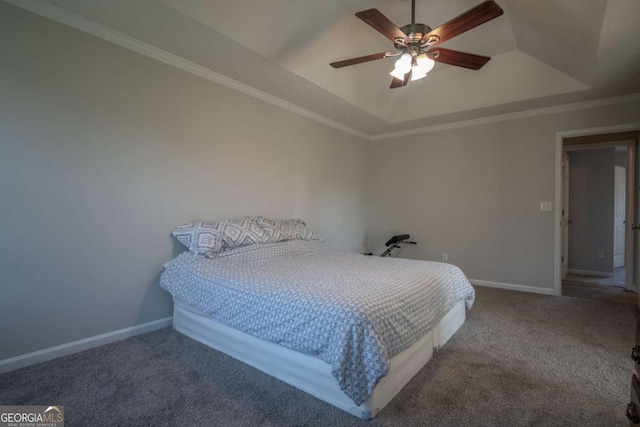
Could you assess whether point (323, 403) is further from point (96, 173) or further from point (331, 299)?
point (96, 173)

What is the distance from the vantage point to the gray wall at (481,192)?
12.2ft

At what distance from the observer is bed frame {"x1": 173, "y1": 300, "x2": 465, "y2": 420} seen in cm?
157

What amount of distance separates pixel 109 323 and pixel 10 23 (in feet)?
7.02

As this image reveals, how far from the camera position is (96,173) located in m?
2.25

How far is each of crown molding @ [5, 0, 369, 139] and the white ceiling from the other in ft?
0.16

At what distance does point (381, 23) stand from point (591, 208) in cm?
532

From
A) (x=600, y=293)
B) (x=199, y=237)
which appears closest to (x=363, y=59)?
(x=199, y=237)

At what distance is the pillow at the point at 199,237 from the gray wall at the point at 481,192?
123 inches

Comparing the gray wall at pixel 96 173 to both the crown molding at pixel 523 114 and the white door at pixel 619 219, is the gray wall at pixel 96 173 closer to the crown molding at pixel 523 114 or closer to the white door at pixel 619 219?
the crown molding at pixel 523 114

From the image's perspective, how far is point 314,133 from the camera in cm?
412

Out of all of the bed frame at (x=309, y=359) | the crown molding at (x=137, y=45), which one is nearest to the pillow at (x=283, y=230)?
the bed frame at (x=309, y=359)

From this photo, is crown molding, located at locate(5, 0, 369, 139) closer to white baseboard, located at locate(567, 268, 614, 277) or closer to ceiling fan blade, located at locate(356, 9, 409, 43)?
ceiling fan blade, located at locate(356, 9, 409, 43)

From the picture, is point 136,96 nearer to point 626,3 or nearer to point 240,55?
point 240,55

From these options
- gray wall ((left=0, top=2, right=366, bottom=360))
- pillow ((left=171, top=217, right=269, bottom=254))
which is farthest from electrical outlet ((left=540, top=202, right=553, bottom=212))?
gray wall ((left=0, top=2, right=366, bottom=360))
